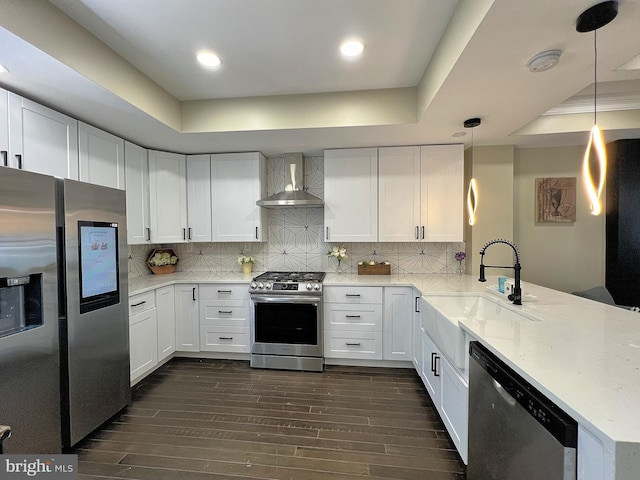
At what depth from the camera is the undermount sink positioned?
5.41 ft

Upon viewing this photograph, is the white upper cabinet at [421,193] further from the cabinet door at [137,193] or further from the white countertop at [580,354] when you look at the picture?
the cabinet door at [137,193]

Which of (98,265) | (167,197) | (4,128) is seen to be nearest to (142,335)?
(98,265)

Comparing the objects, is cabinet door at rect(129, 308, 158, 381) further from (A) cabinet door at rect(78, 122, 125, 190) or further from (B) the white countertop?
(B) the white countertop

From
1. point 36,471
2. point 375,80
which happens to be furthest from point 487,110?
point 36,471

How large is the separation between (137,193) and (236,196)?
3.34 ft

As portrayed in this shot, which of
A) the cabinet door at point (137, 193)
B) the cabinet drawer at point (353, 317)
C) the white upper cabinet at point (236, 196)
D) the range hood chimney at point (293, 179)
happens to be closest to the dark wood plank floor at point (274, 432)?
the cabinet drawer at point (353, 317)

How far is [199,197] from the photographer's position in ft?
11.2

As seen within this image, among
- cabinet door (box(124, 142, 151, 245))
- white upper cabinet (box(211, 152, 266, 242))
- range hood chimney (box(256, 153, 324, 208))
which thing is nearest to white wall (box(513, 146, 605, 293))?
range hood chimney (box(256, 153, 324, 208))

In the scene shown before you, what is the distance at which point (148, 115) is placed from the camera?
7.34 ft

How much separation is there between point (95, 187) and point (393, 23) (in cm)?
224

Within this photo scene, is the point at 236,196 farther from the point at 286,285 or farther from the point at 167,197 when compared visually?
the point at 286,285

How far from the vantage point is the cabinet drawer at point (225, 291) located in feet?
10.2

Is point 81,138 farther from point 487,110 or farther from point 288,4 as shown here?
point 487,110

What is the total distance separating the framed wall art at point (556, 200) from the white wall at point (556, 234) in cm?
5
